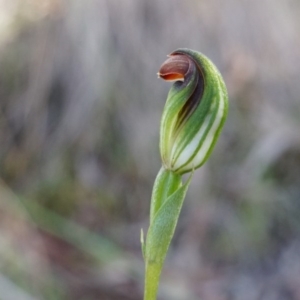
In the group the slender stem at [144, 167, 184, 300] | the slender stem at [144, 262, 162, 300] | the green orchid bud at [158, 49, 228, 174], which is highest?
the green orchid bud at [158, 49, 228, 174]

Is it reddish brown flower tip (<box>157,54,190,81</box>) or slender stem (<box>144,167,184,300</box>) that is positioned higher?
reddish brown flower tip (<box>157,54,190,81</box>)

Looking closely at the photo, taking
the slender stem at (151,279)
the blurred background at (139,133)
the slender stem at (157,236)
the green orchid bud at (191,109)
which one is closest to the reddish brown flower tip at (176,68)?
the green orchid bud at (191,109)

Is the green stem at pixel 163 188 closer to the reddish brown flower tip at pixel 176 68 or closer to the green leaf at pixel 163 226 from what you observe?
the green leaf at pixel 163 226

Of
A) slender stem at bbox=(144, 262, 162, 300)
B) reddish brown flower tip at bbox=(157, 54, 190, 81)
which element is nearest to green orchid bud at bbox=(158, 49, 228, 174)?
reddish brown flower tip at bbox=(157, 54, 190, 81)

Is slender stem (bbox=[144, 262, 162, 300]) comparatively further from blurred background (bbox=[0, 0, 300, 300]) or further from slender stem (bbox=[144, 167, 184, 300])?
blurred background (bbox=[0, 0, 300, 300])

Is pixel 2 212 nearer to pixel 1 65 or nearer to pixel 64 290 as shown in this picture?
pixel 64 290

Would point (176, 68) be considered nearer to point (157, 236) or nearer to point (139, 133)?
point (157, 236)

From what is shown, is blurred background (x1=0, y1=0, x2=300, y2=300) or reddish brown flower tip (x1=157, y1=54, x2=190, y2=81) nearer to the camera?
reddish brown flower tip (x1=157, y1=54, x2=190, y2=81)
